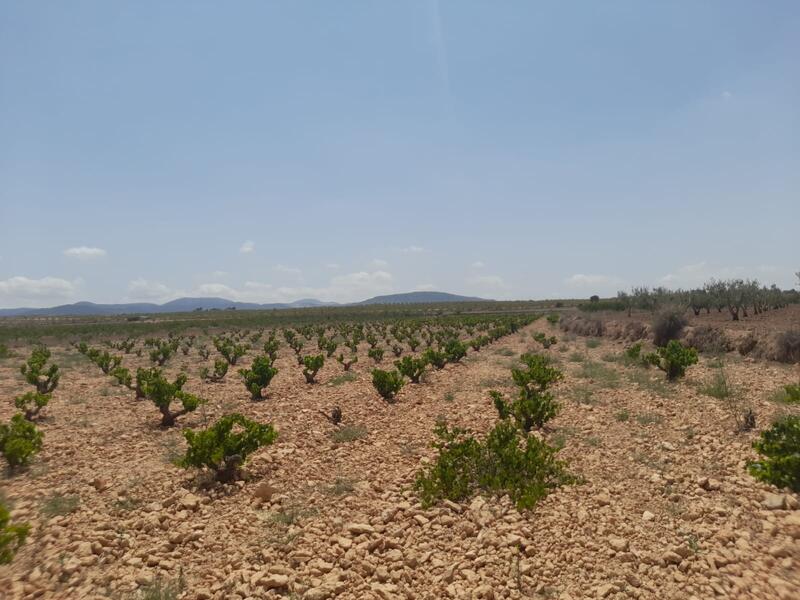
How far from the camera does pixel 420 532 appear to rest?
214 inches

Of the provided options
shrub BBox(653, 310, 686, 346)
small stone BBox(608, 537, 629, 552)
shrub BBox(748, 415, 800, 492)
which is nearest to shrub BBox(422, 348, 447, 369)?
shrub BBox(653, 310, 686, 346)

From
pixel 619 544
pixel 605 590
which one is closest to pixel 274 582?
pixel 605 590

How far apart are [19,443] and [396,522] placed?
703 centimetres

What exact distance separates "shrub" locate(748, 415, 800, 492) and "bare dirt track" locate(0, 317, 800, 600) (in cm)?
23

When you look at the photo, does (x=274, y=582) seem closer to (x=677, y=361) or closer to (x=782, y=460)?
(x=782, y=460)

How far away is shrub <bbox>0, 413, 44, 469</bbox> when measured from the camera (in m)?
7.62

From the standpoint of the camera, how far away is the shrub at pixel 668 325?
22.1m

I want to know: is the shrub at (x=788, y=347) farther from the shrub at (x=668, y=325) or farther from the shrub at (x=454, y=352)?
the shrub at (x=454, y=352)

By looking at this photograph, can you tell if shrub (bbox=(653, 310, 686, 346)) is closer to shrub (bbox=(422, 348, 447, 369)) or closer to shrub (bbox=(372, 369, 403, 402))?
shrub (bbox=(422, 348, 447, 369))

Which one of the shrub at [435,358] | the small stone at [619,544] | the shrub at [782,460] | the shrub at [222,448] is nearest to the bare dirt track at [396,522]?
the small stone at [619,544]

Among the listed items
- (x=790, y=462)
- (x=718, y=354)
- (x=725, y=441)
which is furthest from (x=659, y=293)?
(x=790, y=462)

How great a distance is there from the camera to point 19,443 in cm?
766

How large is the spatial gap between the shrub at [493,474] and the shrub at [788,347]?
14.2m

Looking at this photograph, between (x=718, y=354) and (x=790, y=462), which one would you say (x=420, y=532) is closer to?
(x=790, y=462)
